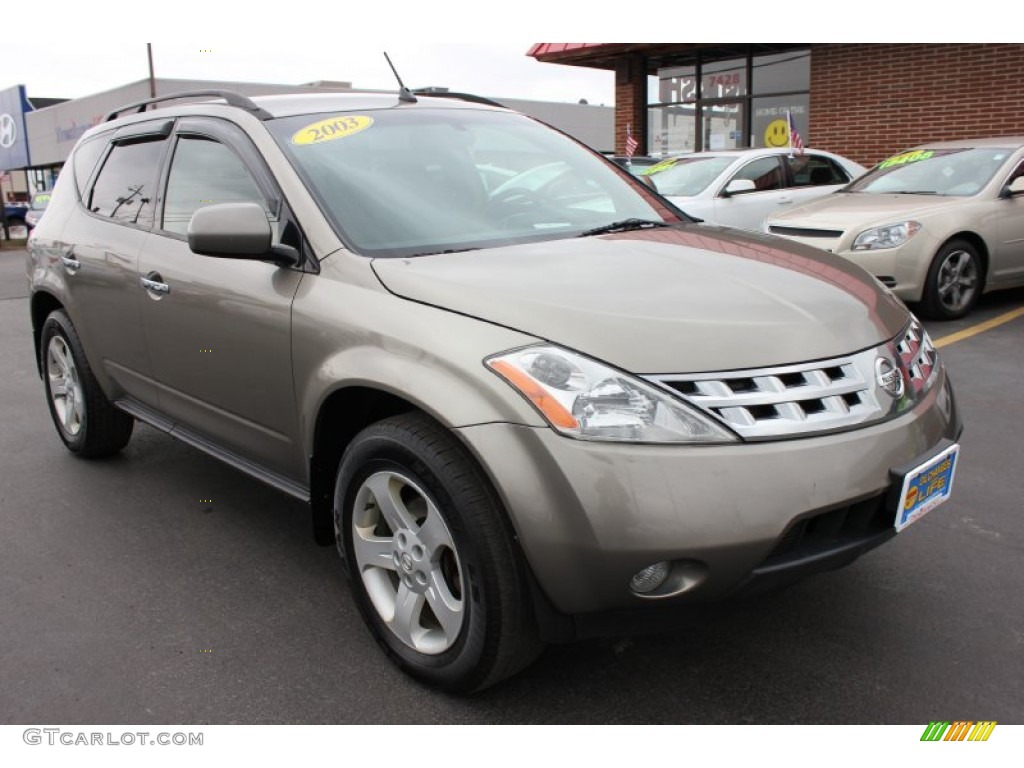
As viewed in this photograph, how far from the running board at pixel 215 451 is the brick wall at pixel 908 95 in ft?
39.7

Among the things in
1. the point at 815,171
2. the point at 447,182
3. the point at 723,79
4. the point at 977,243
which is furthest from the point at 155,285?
the point at 723,79

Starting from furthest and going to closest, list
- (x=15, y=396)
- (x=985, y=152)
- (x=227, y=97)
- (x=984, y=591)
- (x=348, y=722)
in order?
(x=985, y=152) → (x=15, y=396) → (x=227, y=97) → (x=984, y=591) → (x=348, y=722)

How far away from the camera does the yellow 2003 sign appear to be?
3.24 m

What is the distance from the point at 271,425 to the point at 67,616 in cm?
95

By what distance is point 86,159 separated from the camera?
466 centimetres

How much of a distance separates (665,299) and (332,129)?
5.01ft

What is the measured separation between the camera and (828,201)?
27.4 ft

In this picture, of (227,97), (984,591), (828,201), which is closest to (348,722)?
(984,591)

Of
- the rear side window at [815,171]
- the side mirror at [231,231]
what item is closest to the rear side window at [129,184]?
the side mirror at [231,231]

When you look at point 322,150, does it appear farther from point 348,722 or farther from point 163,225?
point 348,722

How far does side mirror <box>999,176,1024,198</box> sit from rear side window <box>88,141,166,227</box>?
6.75m

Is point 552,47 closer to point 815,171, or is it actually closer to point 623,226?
point 815,171

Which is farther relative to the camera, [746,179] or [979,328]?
[746,179]

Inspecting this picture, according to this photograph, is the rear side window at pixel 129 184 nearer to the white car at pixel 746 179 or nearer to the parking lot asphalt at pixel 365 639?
the parking lot asphalt at pixel 365 639
